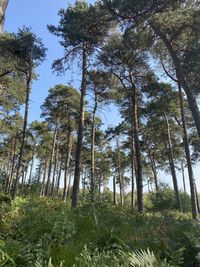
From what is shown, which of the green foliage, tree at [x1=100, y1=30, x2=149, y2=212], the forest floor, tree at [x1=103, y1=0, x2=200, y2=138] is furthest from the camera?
the green foliage

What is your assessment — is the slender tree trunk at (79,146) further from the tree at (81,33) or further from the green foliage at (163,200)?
the green foliage at (163,200)

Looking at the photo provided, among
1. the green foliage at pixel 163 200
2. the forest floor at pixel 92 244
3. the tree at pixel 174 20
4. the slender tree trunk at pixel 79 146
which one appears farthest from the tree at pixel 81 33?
the green foliage at pixel 163 200

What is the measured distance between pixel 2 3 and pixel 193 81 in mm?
Answer: 14867

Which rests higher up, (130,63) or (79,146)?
(130,63)

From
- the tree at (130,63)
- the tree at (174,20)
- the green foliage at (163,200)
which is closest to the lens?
the tree at (174,20)

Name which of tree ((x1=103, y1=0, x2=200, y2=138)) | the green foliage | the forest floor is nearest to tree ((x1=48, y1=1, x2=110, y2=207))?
tree ((x1=103, y1=0, x2=200, y2=138))

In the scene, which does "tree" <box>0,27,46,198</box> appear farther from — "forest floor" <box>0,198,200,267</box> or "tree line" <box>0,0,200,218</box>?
"forest floor" <box>0,198,200,267</box>

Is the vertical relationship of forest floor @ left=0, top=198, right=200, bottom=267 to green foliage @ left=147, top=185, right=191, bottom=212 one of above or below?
below

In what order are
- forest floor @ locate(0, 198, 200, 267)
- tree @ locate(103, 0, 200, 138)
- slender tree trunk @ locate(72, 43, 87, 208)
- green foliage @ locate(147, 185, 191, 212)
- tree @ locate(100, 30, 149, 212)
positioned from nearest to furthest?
forest floor @ locate(0, 198, 200, 267), tree @ locate(103, 0, 200, 138), slender tree trunk @ locate(72, 43, 87, 208), tree @ locate(100, 30, 149, 212), green foliage @ locate(147, 185, 191, 212)

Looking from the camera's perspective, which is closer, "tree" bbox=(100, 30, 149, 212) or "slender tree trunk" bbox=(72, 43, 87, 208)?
"slender tree trunk" bbox=(72, 43, 87, 208)

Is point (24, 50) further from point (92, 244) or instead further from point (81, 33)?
point (92, 244)

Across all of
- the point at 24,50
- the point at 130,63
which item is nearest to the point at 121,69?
the point at 130,63

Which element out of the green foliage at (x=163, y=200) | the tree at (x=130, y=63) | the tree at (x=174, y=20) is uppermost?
the tree at (x=130, y=63)

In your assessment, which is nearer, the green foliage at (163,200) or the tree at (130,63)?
the tree at (130,63)
